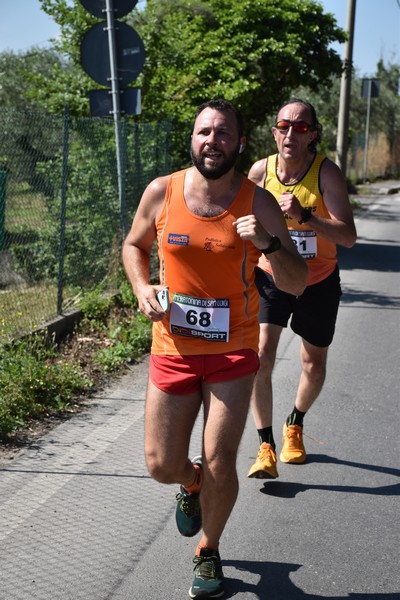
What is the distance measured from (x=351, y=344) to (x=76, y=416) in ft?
11.5

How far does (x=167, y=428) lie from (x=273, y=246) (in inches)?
33.2

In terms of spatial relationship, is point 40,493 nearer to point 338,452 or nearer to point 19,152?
point 338,452

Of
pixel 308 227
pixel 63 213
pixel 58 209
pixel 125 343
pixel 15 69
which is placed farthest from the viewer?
pixel 15 69

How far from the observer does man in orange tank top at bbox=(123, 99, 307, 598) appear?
369 centimetres

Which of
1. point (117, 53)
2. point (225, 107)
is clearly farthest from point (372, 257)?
point (225, 107)

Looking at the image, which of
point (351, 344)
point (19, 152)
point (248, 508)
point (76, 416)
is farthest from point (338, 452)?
point (19, 152)

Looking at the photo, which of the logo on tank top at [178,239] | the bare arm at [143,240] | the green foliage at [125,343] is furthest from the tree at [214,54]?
the logo on tank top at [178,239]

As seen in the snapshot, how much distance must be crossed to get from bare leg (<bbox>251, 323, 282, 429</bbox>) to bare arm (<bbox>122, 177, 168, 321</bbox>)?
1.26m

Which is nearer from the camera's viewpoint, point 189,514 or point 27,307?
point 189,514

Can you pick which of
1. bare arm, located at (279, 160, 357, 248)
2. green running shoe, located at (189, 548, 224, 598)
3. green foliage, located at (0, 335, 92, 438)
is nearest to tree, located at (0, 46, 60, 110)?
green foliage, located at (0, 335, 92, 438)

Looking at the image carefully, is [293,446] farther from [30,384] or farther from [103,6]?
[103,6]

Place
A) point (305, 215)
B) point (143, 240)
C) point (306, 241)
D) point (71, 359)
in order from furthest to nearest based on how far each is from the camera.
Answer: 1. point (71, 359)
2. point (306, 241)
3. point (305, 215)
4. point (143, 240)

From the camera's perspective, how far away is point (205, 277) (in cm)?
373

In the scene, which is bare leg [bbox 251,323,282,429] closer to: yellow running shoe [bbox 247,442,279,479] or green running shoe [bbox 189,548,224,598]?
yellow running shoe [bbox 247,442,279,479]
